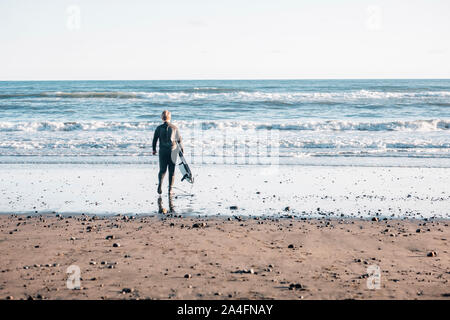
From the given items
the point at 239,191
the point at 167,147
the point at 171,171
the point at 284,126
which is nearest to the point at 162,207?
the point at 171,171

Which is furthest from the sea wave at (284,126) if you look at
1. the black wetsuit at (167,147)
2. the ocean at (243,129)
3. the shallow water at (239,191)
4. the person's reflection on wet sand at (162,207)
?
the person's reflection on wet sand at (162,207)

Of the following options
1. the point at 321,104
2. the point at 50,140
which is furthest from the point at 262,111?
the point at 50,140

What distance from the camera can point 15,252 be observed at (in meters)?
6.39

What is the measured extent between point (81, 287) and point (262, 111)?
29.4 metres

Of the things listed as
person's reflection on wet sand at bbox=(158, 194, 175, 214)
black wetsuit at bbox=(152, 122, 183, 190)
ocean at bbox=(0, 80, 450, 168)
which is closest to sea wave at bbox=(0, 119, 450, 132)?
ocean at bbox=(0, 80, 450, 168)

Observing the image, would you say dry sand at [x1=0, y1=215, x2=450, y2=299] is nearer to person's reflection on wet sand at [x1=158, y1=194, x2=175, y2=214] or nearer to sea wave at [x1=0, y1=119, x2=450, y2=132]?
person's reflection on wet sand at [x1=158, y1=194, x2=175, y2=214]

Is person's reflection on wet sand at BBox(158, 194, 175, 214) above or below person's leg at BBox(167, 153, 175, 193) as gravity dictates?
below

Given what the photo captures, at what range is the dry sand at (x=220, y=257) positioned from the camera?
511cm

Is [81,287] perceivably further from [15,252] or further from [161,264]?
[15,252]

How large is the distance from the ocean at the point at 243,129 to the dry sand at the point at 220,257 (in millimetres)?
6380

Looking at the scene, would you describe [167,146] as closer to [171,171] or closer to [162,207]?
[171,171]

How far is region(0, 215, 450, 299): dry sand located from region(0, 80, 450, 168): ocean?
638cm

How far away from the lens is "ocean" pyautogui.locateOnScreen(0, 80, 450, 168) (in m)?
Answer: 15.2

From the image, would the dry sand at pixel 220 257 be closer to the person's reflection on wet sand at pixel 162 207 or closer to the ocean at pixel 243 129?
the person's reflection on wet sand at pixel 162 207
